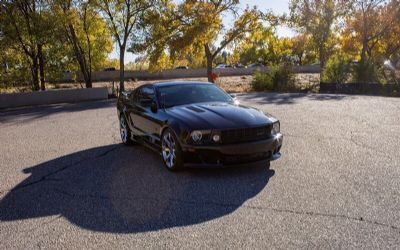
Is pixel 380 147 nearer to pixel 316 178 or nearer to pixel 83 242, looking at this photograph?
pixel 316 178

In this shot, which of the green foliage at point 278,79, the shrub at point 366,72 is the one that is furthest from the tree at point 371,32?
the green foliage at point 278,79

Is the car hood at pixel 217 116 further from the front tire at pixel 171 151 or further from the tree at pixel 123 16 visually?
the tree at pixel 123 16

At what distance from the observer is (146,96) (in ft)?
24.8

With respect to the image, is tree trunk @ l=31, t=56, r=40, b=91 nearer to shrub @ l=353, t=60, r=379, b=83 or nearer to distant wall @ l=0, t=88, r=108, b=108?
distant wall @ l=0, t=88, r=108, b=108

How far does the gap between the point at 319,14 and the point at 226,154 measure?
89.9ft

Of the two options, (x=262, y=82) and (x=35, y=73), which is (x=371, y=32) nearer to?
(x=262, y=82)

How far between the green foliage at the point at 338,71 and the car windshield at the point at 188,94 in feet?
56.8

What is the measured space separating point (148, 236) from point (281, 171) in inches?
110

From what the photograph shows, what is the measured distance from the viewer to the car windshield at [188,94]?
22.9 feet

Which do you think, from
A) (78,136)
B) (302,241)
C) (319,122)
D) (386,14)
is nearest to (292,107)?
(319,122)

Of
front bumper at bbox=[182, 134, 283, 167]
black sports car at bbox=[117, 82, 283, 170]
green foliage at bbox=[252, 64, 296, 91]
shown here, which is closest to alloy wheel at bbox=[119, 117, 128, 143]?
black sports car at bbox=[117, 82, 283, 170]

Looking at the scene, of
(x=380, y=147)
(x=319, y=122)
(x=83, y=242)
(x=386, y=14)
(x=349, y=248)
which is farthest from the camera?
(x=386, y=14)

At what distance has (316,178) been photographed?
18.4 feet

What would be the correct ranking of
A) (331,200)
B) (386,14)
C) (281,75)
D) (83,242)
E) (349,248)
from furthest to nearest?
1. (386,14)
2. (281,75)
3. (331,200)
4. (83,242)
5. (349,248)
